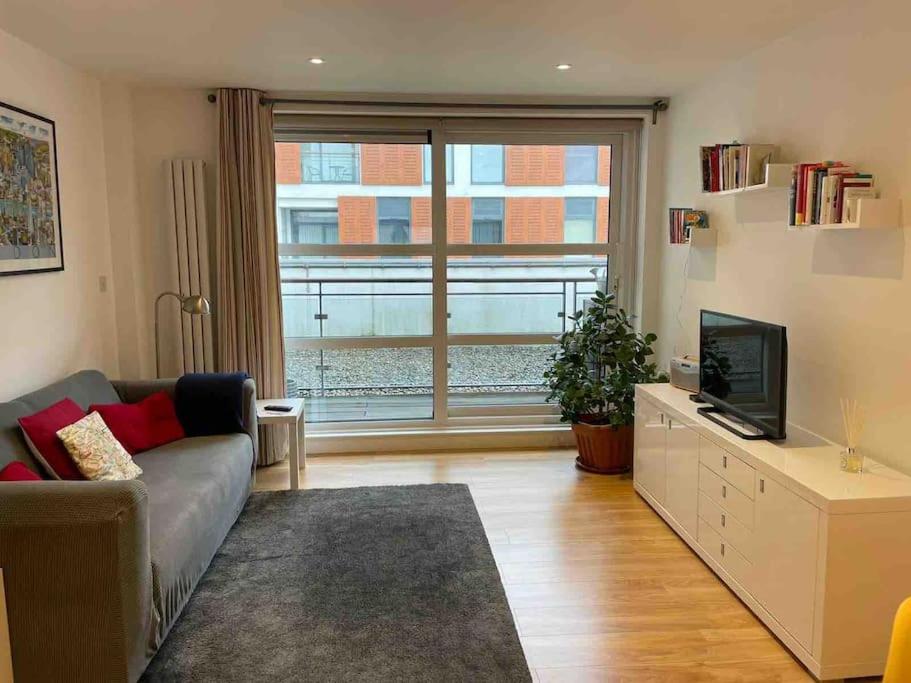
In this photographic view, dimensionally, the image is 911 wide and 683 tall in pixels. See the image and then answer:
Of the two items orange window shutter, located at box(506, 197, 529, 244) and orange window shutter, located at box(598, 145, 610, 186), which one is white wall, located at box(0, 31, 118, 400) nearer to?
orange window shutter, located at box(506, 197, 529, 244)

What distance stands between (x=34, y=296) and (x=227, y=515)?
145 centimetres

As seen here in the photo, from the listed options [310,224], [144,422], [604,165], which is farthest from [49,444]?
[604,165]

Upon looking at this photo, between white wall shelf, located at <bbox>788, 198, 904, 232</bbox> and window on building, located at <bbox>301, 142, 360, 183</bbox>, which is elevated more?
window on building, located at <bbox>301, 142, 360, 183</bbox>

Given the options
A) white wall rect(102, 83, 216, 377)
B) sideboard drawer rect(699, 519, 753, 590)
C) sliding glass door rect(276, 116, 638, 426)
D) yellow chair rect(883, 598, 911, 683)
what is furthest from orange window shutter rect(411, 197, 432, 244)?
yellow chair rect(883, 598, 911, 683)

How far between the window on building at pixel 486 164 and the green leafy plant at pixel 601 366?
1167 millimetres

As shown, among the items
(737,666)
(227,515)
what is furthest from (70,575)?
(737,666)

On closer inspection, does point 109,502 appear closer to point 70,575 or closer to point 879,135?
point 70,575

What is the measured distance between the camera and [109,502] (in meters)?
2.20

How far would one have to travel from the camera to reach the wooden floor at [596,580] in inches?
Answer: 98.0

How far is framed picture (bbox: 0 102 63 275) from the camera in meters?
3.16

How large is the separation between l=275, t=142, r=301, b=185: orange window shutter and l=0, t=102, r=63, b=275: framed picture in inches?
57.1

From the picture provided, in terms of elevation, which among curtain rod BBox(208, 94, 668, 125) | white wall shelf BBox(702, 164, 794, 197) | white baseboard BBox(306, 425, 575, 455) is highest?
curtain rod BBox(208, 94, 668, 125)

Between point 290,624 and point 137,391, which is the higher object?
point 137,391

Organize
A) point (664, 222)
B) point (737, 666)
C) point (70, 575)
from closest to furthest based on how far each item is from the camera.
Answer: point (70, 575), point (737, 666), point (664, 222)
